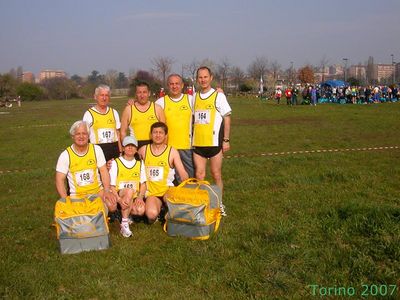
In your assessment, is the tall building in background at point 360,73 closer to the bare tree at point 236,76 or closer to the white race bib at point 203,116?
the bare tree at point 236,76

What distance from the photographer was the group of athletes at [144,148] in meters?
5.20

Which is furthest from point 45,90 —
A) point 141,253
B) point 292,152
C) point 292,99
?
point 141,253

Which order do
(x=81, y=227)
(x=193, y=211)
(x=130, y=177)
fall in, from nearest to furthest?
(x=81, y=227)
(x=193, y=211)
(x=130, y=177)

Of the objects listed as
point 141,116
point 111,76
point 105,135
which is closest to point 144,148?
point 141,116

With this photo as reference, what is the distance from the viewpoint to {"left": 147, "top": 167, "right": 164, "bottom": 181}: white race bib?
5.50 metres

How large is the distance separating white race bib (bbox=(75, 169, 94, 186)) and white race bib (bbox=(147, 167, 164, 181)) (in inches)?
29.6

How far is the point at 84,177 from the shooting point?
5.21 meters

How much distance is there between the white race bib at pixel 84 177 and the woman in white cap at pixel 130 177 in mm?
304

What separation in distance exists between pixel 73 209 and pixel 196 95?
2.26 m

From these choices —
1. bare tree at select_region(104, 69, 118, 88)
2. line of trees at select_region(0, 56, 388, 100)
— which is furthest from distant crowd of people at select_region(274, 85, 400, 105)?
bare tree at select_region(104, 69, 118, 88)

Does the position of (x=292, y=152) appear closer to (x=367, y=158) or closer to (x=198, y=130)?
(x=367, y=158)

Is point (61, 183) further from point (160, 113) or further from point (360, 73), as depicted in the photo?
point (360, 73)

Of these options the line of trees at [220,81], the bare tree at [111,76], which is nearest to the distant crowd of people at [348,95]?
the line of trees at [220,81]

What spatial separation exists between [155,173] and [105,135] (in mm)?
955
